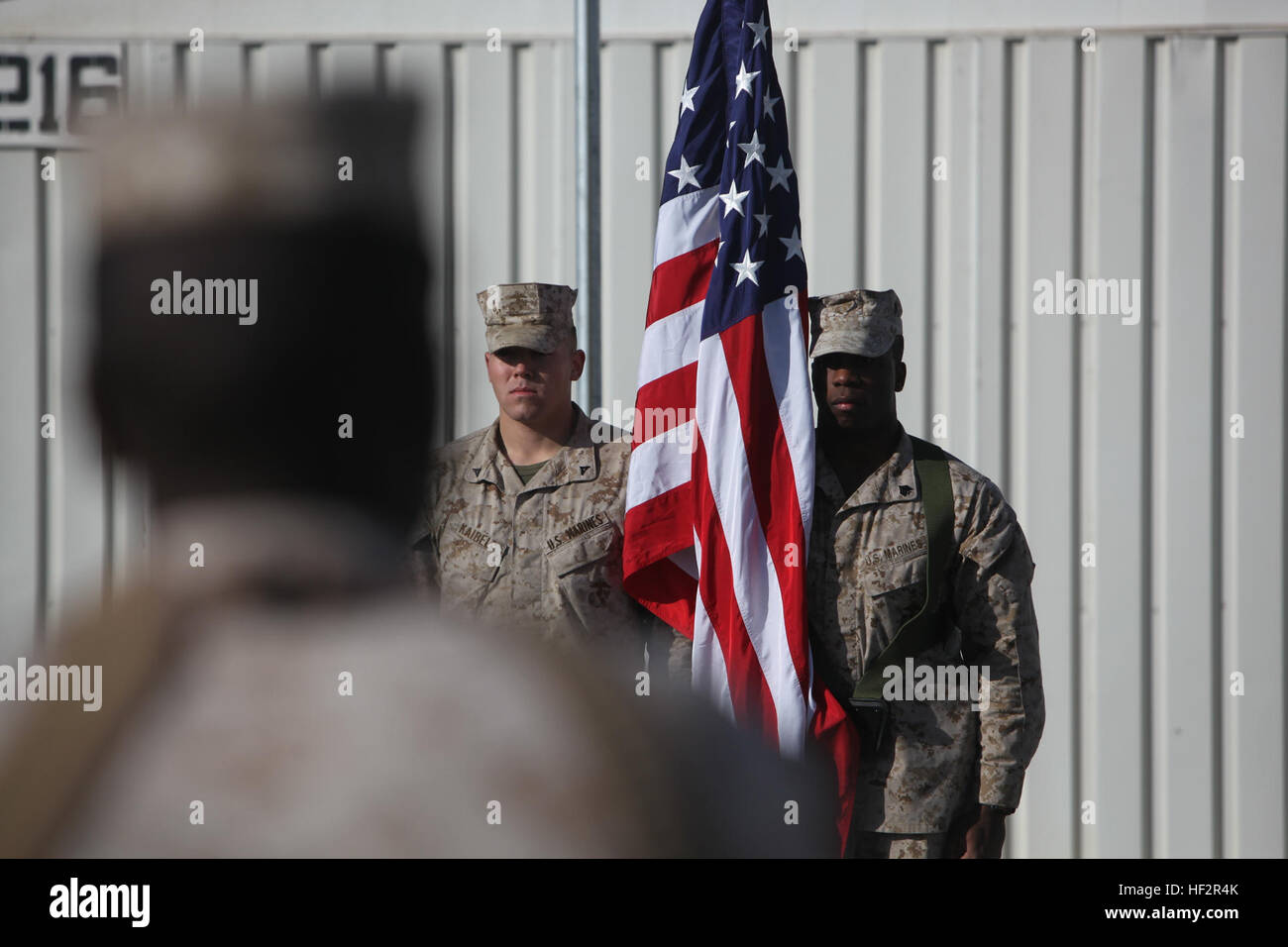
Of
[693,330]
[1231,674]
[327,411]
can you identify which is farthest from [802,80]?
[327,411]

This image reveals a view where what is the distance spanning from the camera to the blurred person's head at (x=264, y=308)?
2.07ft

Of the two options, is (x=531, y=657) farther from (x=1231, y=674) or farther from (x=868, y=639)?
(x=1231, y=674)

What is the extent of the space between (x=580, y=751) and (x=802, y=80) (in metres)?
3.09

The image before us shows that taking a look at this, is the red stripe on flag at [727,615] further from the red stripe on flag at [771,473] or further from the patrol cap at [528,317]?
the patrol cap at [528,317]

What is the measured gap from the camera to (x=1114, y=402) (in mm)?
3324

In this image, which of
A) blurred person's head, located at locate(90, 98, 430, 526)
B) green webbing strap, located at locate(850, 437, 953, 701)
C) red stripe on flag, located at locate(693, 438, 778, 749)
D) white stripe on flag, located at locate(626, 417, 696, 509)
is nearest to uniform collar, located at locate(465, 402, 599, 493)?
white stripe on flag, located at locate(626, 417, 696, 509)

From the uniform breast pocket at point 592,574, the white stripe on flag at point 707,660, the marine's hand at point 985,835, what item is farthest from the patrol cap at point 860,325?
the marine's hand at point 985,835

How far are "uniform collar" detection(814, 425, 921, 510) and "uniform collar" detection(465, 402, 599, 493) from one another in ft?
1.79

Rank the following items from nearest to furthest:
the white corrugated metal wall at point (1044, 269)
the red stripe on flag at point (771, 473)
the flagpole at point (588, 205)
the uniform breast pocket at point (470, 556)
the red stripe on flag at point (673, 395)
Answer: the uniform breast pocket at point (470, 556), the red stripe on flag at point (771, 473), the red stripe on flag at point (673, 395), the flagpole at point (588, 205), the white corrugated metal wall at point (1044, 269)

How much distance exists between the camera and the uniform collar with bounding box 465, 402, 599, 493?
8.38ft

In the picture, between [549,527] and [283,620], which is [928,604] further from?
[283,620]

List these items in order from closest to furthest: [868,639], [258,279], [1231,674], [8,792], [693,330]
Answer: [8,792], [258,279], [868,639], [693,330], [1231,674]

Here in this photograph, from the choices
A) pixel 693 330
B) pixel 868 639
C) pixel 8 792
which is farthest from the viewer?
pixel 693 330

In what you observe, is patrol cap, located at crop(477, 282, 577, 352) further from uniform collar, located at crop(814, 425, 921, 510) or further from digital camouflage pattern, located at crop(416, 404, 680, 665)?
uniform collar, located at crop(814, 425, 921, 510)
